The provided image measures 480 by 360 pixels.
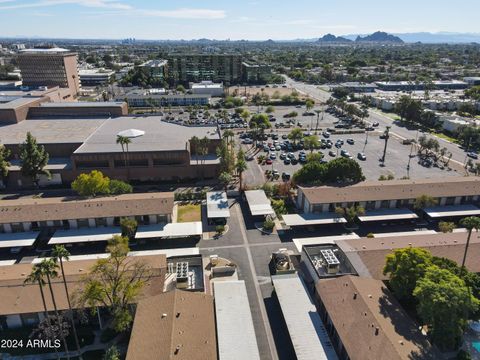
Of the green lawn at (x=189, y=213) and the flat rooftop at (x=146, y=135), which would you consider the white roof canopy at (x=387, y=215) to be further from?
the flat rooftop at (x=146, y=135)

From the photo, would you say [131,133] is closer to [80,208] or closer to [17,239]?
[80,208]

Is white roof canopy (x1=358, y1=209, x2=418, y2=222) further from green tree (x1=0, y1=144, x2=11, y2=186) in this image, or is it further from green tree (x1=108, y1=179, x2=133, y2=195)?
green tree (x1=0, y1=144, x2=11, y2=186)

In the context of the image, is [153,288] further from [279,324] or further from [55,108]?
[55,108]

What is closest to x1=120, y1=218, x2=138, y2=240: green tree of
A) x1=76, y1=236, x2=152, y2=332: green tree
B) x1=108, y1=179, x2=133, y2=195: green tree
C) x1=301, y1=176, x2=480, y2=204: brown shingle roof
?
x1=108, y1=179, x2=133, y2=195: green tree

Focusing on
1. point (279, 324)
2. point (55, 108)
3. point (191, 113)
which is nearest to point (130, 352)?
point (279, 324)

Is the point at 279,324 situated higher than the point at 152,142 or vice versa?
the point at 152,142

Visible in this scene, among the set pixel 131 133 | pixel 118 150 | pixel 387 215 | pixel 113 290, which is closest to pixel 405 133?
pixel 387 215
